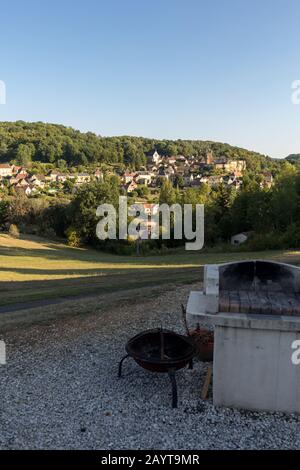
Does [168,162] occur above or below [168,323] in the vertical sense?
above

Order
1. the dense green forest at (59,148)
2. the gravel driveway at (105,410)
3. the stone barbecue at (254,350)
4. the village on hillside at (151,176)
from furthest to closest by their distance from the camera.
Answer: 1. the dense green forest at (59,148)
2. the village on hillside at (151,176)
3. the stone barbecue at (254,350)
4. the gravel driveway at (105,410)

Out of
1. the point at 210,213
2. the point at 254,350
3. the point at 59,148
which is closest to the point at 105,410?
the point at 254,350

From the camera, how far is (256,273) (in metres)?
7.90

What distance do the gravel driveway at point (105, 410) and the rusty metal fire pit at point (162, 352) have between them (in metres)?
0.42

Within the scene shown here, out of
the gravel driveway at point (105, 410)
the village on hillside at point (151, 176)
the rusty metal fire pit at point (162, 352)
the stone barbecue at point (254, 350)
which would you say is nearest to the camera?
Result: the gravel driveway at point (105, 410)

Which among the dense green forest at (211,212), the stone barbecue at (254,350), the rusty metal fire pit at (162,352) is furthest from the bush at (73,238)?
the stone barbecue at (254,350)

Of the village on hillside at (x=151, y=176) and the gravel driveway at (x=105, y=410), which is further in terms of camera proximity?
the village on hillside at (x=151, y=176)

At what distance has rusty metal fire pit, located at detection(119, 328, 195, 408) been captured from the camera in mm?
6617

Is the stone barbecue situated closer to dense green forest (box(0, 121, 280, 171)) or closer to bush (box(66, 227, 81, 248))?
bush (box(66, 227, 81, 248))

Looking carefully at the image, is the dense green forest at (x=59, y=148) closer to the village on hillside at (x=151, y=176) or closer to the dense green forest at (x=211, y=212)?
the village on hillside at (x=151, y=176)

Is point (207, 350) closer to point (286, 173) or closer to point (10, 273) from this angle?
point (10, 273)

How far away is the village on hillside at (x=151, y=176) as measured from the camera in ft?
354

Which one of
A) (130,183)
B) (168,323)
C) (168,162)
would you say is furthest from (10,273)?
(168,162)

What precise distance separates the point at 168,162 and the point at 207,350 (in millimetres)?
186677
